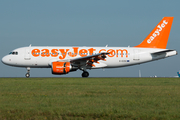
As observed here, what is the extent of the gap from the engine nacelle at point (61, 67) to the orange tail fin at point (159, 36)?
1155cm

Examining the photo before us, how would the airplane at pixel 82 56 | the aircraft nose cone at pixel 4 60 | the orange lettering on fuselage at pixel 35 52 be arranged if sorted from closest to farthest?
the airplane at pixel 82 56 → the orange lettering on fuselage at pixel 35 52 → the aircraft nose cone at pixel 4 60

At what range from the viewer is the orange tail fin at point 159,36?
36.5 meters

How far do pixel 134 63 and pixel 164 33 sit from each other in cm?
623

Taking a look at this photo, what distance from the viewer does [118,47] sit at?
35.3 m

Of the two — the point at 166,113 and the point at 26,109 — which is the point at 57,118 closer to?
the point at 26,109

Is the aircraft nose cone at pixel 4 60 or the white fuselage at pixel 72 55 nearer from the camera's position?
the white fuselage at pixel 72 55

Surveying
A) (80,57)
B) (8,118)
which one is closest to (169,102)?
(8,118)

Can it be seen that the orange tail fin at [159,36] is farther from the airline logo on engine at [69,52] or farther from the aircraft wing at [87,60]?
the aircraft wing at [87,60]

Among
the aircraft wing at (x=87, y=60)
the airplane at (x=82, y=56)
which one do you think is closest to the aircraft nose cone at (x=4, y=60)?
the airplane at (x=82, y=56)

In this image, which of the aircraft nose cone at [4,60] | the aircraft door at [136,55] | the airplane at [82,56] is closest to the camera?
the airplane at [82,56]

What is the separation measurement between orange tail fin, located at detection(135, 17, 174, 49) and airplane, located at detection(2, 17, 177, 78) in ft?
0.47

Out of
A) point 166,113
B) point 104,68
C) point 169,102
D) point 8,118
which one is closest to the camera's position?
point 8,118

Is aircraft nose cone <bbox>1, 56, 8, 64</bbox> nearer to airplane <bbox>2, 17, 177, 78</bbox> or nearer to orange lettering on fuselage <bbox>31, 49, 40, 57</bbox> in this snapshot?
airplane <bbox>2, 17, 177, 78</bbox>

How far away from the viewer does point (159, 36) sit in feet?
120
